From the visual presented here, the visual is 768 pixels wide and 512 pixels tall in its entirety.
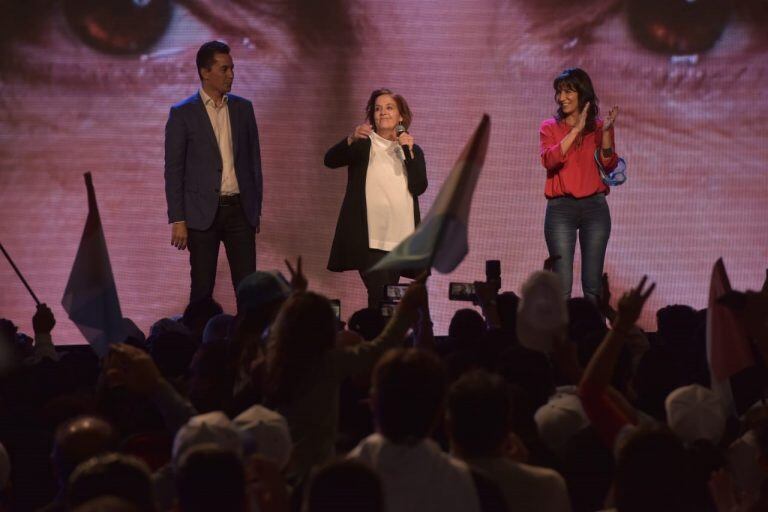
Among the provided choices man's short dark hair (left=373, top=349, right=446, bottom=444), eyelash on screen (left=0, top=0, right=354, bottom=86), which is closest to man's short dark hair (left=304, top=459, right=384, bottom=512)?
man's short dark hair (left=373, top=349, right=446, bottom=444)

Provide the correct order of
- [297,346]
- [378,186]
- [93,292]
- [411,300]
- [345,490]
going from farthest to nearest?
[378,186] → [93,292] → [411,300] → [297,346] → [345,490]

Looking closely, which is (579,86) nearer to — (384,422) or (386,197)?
(386,197)

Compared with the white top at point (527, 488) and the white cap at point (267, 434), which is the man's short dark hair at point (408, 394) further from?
the white cap at point (267, 434)

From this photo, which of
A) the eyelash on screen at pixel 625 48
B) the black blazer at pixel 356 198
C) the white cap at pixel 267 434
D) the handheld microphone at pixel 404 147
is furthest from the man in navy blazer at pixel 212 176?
the white cap at pixel 267 434

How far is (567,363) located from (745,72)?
4426mm

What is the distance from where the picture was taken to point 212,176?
5164mm

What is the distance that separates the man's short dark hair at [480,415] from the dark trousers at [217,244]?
3.07 meters

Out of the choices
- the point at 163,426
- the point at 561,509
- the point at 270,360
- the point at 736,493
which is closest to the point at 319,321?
the point at 270,360

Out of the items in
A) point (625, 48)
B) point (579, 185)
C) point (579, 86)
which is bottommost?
point (579, 185)

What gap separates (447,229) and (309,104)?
143 inches

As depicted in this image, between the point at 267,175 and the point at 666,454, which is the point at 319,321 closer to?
the point at 666,454

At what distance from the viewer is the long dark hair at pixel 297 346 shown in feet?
8.64

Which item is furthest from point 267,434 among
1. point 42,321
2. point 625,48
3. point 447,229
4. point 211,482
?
point 625,48

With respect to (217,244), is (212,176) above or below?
above
